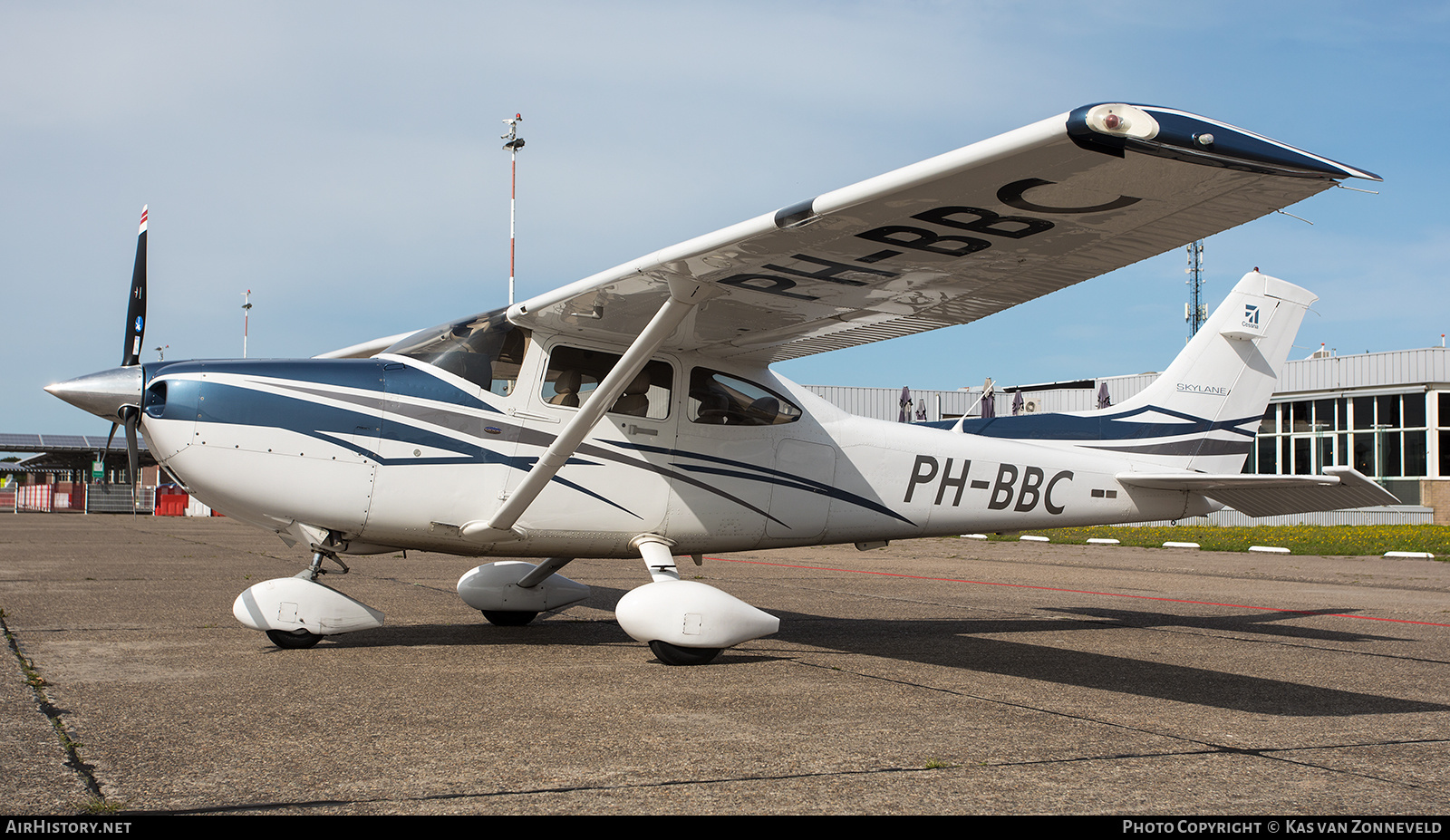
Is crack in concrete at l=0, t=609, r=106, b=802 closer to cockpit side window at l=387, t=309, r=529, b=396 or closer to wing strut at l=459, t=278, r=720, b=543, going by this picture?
wing strut at l=459, t=278, r=720, b=543

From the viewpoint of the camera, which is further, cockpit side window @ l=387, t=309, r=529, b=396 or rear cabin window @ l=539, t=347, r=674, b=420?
rear cabin window @ l=539, t=347, r=674, b=420

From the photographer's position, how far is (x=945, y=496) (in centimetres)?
845

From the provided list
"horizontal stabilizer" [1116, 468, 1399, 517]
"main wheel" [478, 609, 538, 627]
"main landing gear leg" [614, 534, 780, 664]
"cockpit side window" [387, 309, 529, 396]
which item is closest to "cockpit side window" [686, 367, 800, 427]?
"cockpit side window" [387, 309, 529, 396]

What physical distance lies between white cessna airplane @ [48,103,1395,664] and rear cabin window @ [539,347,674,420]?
0.05 ft

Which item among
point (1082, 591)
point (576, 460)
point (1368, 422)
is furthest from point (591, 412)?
point (1368, 422)

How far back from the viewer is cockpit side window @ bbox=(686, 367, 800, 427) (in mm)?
7688

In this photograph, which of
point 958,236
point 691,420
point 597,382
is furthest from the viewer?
point 691,420

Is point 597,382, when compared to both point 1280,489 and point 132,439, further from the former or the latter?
point 1280,489

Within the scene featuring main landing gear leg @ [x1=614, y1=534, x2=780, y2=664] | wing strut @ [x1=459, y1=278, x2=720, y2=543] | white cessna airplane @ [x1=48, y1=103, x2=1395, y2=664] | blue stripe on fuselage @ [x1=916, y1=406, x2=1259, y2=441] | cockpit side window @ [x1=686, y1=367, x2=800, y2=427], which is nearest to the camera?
white cessna airplane @ [x1=48, y1=103, x2=1395, y2=664]

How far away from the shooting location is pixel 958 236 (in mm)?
5492

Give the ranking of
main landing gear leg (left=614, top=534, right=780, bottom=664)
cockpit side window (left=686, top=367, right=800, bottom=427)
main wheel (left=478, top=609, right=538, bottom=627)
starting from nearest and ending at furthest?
main landing gear leg (left=614, top=534, right=780, bottom=664), cockpit side window (left=686, top=367, right=800, bottom=427), main wheel (left=478, top=609, right=538, bottom=627)

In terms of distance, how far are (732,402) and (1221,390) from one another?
497 centimetres

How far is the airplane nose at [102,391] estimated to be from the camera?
649 cm
